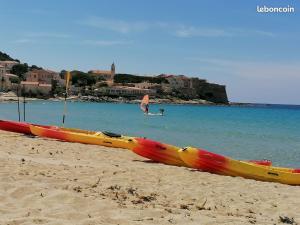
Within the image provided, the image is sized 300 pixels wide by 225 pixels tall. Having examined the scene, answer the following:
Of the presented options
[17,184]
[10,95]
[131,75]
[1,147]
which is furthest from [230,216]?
[131,75]

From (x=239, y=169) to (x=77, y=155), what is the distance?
200 inches

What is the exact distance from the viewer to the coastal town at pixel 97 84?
484 ft

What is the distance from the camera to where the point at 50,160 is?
12695 mm

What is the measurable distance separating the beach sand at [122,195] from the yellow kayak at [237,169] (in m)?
0.65

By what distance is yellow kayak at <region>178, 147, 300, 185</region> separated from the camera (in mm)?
13445

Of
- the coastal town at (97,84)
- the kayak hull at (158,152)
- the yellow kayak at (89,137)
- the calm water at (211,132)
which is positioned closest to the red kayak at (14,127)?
the yellow kayak at (89,137)

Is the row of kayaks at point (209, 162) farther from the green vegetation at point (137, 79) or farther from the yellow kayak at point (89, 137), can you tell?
the green vegetation at point (137, 79)

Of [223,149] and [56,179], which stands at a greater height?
[56,179]

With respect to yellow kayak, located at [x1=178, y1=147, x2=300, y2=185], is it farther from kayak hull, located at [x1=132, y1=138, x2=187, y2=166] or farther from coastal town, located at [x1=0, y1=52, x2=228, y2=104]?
coastal town, located at [x1=0, y1=52, x2=228, y2=104]

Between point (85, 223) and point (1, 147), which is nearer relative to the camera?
point (85, 223)

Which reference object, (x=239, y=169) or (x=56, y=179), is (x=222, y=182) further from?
(x=56, y=179)

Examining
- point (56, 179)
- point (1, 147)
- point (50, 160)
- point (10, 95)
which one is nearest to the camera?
point (56, 179)

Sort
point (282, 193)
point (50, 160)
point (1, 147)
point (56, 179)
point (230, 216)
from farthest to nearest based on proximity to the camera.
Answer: point (1, 147) < point (50, 160) < point (282, 193) < point (56, 179) < point (230, 216)

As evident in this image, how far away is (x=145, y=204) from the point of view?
7.71 m
